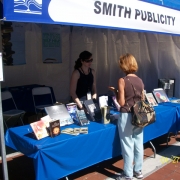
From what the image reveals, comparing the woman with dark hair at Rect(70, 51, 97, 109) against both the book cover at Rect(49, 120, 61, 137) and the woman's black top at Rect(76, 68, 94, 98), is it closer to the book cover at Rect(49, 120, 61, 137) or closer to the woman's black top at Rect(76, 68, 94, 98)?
the woman's black top at Rect(76, 68, 94, 98)

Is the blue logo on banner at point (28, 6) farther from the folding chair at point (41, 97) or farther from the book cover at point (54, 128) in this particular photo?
the folding chair at point (41, 97)

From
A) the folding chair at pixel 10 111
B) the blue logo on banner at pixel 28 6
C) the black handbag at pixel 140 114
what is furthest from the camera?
the folding chair at pixel 10 111

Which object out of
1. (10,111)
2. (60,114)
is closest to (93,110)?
(60,114)

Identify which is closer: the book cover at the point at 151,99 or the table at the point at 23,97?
the book cover at the point at 151,99

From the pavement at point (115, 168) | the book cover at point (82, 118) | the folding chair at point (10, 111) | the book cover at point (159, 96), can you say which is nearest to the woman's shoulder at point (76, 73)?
the book cover at point (82, 118)

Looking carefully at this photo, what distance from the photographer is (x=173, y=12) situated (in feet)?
13.7

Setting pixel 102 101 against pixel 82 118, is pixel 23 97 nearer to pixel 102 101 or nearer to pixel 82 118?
pixel 102 101

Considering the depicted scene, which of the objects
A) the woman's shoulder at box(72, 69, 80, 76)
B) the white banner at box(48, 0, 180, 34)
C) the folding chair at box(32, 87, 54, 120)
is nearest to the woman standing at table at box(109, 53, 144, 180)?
the white banner at box(48, 0, 180, 34)

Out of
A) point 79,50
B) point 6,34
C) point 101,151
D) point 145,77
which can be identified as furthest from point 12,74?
point 145,77

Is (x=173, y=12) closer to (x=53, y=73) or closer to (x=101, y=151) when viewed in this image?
(x=101, y=151)

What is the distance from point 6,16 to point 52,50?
3.80 meters

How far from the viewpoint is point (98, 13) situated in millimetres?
2973

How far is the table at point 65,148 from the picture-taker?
2.42 meters

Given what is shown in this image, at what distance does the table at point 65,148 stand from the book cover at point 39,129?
0.18 ft
